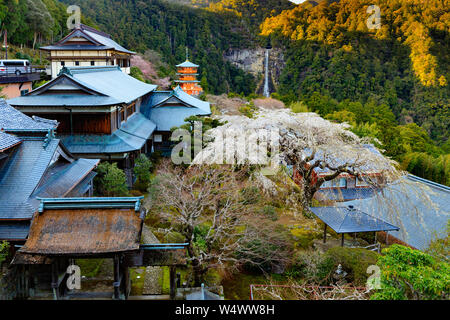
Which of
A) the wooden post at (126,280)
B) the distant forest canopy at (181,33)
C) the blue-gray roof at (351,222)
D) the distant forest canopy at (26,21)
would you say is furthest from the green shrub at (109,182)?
the distant forest canopy at (181,33)

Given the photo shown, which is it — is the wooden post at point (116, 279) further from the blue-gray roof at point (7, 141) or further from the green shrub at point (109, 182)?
the green shrub at point (109, 182)

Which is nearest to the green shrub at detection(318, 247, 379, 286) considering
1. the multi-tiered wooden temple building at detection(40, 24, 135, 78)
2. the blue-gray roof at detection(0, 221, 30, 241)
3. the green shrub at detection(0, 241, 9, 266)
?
the blue-gray roof at detection(0, 221, 30, 241)

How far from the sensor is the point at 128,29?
74.8 metres

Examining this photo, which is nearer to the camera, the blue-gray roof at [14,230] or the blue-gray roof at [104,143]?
the blue-gray roof at [14,230]

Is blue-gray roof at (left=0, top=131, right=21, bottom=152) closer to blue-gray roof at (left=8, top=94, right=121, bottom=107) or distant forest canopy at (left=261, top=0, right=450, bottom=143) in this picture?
blue-gray roof at (left=8, top=94, right=121, bottom=107)

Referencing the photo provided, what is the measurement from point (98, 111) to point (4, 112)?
5.16 metres

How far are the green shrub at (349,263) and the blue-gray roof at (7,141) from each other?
1036 centimetres

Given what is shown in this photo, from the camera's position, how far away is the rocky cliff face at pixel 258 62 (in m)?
97.1

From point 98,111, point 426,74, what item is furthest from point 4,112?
point 426,74

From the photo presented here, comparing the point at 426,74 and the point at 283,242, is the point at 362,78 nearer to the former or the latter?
the point at 426,74

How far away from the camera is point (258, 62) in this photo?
10119cm

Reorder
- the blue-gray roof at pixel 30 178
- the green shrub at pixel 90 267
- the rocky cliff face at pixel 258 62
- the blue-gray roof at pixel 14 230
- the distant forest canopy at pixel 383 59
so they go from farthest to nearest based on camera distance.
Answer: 1. the rocky cliff face at pixel 258 62
2. the distant forest canopy at pixel 383 59
3. the green shrub at pixel 90 267
4. the blue-gray roof at pixel 30 178
5. the blue-gray roof at pixel 14 230

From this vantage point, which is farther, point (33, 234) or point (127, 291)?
point (127, 291)

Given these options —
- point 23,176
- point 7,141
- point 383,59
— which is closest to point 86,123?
point 7,141
